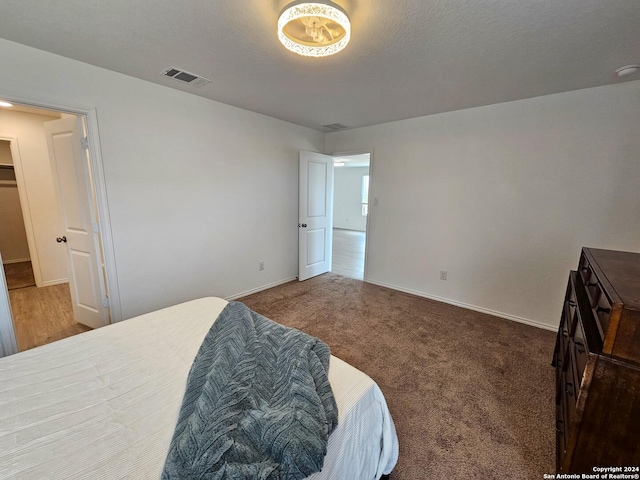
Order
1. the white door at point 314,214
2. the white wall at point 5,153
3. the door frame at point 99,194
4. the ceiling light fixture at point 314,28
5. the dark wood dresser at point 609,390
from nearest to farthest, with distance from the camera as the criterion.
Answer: the dark wood dresser at point 609,390
the ceiling light fixture at point 314,28
the door frame at point 99,194
the white door at point 314,214
the white wall at point 5,153

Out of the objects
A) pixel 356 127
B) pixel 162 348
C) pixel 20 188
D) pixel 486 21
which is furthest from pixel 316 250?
pixel 20 188

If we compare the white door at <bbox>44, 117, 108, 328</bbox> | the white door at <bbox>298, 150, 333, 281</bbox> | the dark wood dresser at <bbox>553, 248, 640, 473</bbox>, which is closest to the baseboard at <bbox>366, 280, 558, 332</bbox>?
the white door at <bbox>298, 150, 333, 281</bbox>

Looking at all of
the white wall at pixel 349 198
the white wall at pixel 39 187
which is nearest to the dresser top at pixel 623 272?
the white wall at pixel 39 187

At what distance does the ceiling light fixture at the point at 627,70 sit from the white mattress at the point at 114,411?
307cm

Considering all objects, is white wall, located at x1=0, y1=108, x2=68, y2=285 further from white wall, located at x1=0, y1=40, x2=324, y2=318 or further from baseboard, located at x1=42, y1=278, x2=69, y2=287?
white wall, located at x1=0, y1=40, x2=324, y2=318

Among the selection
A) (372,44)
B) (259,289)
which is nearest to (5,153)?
(259,289)

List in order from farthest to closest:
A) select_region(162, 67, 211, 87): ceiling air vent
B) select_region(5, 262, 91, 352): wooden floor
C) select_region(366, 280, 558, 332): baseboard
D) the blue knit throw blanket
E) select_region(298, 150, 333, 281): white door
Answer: select_region(298, 150, 333, 281): white door
select_region(366, 280, 558, 332): baseboard
select_region(5, 262, 91, 352): wooden floor
select_region(162, 67, 211, 87): ceiling air vent
the blue knit throw blanket

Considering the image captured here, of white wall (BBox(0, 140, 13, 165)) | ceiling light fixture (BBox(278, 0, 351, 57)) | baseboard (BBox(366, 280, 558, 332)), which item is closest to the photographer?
ceiling light fixture (BBox(278, 0, 351, 57))

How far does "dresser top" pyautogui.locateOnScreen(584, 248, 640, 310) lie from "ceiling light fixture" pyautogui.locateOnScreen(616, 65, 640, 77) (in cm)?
150

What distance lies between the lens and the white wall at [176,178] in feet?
7.03

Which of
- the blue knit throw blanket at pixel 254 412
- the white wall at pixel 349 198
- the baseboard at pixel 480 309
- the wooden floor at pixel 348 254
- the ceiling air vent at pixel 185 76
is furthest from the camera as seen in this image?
the white wall at pixel 349 198

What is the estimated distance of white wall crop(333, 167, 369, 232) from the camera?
9109 millimetres

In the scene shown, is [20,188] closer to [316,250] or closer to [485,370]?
[316,250]

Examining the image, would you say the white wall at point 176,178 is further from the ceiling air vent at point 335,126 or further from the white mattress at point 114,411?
the white mattress at point 114,411
